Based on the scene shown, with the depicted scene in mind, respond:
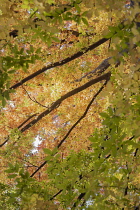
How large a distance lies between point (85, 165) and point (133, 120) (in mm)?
1432

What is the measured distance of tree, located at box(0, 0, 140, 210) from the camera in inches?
77.9

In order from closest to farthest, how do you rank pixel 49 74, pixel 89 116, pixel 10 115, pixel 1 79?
pixel 1 79
pixel 49 74
pixel 89 116
pixel 10 115

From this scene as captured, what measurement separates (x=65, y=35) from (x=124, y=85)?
436 centimetres

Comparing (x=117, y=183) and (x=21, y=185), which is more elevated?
(x=21, y=185)

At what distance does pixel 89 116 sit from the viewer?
7.05 m

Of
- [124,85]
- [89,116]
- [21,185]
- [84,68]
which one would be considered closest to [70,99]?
[89,116]

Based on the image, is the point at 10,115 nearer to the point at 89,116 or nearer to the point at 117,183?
the point at 89,116

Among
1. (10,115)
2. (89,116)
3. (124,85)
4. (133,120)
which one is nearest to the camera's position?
(124,85)

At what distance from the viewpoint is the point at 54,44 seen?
6.76 m

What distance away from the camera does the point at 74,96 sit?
7.08m

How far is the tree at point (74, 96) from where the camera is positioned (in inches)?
77.9

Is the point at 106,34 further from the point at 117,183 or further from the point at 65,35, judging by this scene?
the point at 65,35

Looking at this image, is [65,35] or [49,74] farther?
[49,74]

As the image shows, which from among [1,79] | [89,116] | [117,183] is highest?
[89,116]
